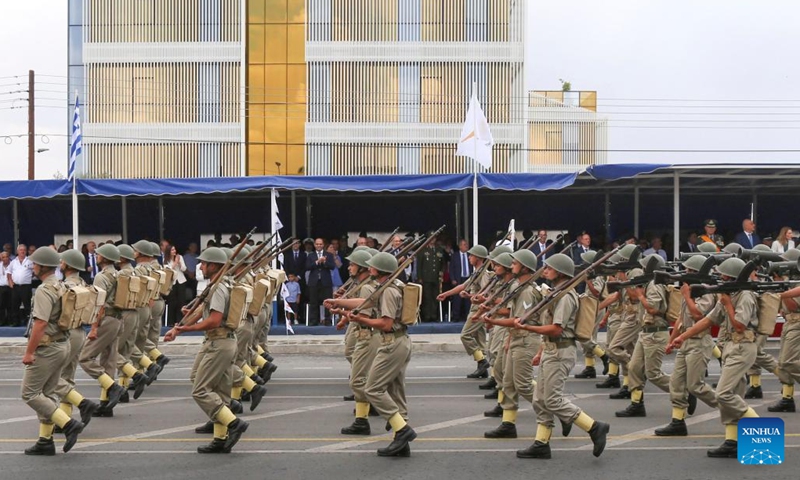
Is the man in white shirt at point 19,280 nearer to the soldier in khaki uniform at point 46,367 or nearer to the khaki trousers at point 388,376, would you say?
the soldier in khaki uniform at point 46,367

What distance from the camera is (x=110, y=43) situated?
49.3 m

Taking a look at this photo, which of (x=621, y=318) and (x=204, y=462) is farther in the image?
(x=621, y=318)

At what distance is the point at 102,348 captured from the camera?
14.4 meters

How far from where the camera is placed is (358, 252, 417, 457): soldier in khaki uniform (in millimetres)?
11188

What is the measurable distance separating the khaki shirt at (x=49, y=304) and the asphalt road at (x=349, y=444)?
1267 mm

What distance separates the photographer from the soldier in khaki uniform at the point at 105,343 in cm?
1380

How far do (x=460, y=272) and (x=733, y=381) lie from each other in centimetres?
1299

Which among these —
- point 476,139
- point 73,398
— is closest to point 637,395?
point 73,398

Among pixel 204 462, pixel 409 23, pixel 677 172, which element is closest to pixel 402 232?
pixel 677 172

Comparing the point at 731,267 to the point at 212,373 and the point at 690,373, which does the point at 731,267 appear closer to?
the point at 690,373

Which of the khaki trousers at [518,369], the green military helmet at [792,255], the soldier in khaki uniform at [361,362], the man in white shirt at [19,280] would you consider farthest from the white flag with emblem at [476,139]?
the khaki trousers at [518,369]

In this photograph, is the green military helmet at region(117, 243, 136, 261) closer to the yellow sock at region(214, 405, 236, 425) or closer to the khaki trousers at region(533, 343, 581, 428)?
the yellow sock at region(214, 405, 236, 425)

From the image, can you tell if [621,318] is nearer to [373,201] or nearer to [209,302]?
[209,302]

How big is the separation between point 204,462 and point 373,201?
16687mm
